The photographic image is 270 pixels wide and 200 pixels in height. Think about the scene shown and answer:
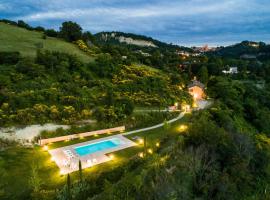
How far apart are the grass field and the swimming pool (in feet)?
75.3

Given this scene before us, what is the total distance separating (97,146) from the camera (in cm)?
2081

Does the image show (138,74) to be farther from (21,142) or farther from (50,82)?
(21,142)

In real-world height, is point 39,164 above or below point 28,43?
below

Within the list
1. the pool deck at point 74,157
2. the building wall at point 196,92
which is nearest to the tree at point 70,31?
the building wall at point 196,92

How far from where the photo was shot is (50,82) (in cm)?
3033

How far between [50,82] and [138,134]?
13.7 m

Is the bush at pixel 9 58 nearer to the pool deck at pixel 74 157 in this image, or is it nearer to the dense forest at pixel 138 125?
the dense forest at pixel 138 125

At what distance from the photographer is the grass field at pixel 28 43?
4075 centimetres

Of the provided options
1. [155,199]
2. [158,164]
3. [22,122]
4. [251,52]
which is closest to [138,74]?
[22,122]

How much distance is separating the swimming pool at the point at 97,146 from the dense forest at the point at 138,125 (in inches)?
90.1

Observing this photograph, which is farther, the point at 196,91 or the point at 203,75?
the point at 203,75

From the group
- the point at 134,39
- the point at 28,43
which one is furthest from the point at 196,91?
the point at 134,39

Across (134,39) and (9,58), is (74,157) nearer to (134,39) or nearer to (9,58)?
(9,58)

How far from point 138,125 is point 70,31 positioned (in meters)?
35.0
